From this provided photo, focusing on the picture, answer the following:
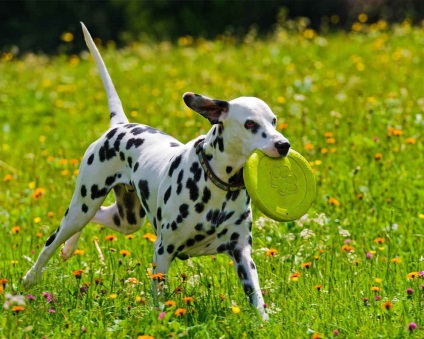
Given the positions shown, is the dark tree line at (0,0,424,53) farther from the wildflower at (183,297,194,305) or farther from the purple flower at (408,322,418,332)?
the purple flower at (408,322,418,332)

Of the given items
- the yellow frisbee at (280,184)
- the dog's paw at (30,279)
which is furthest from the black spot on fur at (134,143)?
the yellow frisbee at (280,184)

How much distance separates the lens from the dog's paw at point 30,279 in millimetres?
6227

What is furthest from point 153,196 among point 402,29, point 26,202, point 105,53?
point 105,53

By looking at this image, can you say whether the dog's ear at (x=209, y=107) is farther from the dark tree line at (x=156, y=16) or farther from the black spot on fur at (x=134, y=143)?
the dark tree line at (x=156, y=16)

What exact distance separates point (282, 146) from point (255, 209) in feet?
8.56

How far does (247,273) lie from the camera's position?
5605mm

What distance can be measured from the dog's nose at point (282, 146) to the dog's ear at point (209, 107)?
1.46 ft

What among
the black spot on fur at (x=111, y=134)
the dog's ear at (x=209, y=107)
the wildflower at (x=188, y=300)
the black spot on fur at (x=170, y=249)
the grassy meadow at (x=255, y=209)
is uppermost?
the dog's ear at (x=209, y=107)

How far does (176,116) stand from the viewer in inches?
427

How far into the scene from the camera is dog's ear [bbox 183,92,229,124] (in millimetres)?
5504

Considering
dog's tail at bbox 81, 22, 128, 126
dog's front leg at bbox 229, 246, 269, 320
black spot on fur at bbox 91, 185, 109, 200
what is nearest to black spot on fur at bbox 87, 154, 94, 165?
black spot on fur at bbox 91, 185, 109, 200

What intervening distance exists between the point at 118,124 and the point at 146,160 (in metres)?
0.64

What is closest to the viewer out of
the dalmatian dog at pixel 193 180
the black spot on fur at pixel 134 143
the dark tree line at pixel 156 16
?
the dalmatian dog at pixel 193 180

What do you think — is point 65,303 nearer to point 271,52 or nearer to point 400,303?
point 400,303
